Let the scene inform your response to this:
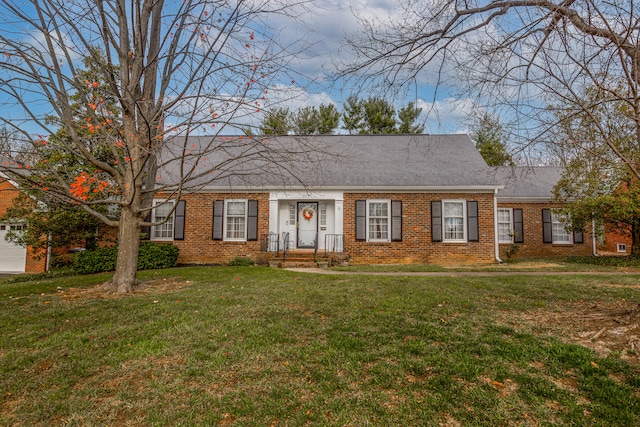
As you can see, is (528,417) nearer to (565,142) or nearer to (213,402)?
(213,402)

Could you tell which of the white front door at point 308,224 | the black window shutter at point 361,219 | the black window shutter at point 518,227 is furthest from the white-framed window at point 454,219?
the white front door at point 308,224

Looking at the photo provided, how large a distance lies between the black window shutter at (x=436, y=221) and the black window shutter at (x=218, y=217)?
8127 millimetres

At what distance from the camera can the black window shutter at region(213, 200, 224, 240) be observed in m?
13.6

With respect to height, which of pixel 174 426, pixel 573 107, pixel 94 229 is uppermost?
pixel 573 107

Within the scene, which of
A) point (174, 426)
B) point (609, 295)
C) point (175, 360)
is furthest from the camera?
point (609, 295)

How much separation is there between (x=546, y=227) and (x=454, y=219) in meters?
5.47

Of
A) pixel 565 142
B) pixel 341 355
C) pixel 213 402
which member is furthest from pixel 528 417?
pixel 565 142

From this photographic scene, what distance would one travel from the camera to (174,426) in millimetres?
2510

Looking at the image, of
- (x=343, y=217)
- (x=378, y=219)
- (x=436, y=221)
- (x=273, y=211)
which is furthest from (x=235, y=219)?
(x=436, y=221)

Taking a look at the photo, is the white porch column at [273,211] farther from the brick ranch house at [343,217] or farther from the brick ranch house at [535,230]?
the brick ranch house at [535,230]

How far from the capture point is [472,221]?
43.9ft

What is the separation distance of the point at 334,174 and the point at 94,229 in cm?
916

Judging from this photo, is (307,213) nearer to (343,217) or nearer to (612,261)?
(343,217)

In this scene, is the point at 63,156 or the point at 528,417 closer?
the point at 528,417
